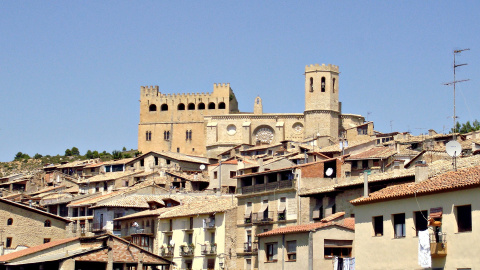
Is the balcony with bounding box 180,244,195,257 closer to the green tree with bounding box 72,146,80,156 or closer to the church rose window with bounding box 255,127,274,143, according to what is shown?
the church rose window with bounding box 255,127,274,143

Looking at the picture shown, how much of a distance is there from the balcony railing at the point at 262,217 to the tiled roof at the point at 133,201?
12.6m

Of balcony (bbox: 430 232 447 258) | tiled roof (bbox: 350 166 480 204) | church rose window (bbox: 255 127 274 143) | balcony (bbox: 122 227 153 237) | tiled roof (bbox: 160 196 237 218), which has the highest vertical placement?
church rose window (bbox: 255 127 274 143)

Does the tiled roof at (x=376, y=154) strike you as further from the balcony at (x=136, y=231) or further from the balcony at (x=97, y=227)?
the balcony at (x=97, y=227)

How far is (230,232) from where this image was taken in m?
Answer: 53.8

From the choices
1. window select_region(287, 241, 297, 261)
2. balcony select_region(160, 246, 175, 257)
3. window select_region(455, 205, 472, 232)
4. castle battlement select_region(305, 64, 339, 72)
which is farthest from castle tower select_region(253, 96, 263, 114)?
window select_region(455, 205, 472, 232)

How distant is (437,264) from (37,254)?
22.9 m

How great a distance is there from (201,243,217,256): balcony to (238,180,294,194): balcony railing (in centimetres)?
339

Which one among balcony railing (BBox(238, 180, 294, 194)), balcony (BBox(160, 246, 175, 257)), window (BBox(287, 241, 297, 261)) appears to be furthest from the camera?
balcony (BBox(160, 246, 175, 257))

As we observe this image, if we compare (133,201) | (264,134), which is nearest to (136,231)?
(133,201)

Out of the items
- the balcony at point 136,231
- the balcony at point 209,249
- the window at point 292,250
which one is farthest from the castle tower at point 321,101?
the window at point 292,250

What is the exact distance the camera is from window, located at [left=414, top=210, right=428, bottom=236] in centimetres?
3205

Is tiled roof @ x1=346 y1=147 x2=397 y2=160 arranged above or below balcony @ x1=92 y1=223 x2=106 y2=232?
above

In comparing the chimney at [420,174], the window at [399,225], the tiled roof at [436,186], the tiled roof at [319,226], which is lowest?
the window at [399,225]

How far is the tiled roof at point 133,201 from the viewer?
63.2 meters
